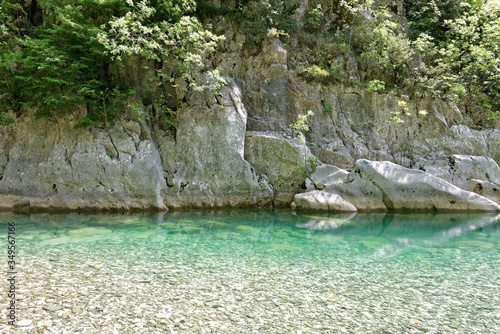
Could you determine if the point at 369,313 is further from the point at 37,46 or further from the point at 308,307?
the point at 37,46

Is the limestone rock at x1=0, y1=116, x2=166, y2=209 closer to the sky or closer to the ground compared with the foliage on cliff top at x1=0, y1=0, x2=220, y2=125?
closer to the ground

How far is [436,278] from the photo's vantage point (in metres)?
8.16

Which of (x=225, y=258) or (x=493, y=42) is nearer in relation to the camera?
(x=225, y=258)

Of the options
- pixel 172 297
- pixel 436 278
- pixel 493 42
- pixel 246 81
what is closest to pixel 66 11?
pixel 246 81

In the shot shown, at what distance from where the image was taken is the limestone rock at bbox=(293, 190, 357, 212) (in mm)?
17281

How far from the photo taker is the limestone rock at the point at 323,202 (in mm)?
17281

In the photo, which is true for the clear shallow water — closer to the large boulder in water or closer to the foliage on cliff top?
the large boulder in water

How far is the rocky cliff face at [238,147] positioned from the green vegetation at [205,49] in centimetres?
95

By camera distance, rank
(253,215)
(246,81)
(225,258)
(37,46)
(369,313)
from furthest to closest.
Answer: (246,81) < (253,215) < (37,46) < (225,258) < (369,313)

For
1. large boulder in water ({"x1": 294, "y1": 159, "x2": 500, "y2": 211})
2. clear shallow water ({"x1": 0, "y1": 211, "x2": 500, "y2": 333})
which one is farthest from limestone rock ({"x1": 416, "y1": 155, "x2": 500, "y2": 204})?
clear shallow water ({"x1": 0, "y1": 211, "x2": 500, "y2": 333})

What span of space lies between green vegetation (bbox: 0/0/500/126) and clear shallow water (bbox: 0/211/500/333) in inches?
246

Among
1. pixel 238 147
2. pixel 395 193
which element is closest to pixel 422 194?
pixel 395 193

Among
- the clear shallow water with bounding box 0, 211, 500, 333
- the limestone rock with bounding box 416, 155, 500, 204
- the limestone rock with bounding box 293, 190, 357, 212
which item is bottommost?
the clear shallow water with bounding box 0, 211, 500, 333

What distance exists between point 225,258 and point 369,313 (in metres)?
4.28
